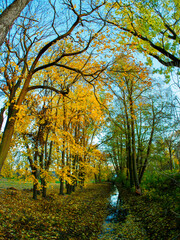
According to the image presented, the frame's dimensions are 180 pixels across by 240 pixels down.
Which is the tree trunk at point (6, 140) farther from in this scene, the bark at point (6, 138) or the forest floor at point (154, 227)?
the forest floor at point (154, 227)

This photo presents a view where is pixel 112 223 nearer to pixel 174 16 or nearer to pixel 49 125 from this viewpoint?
pixel 49 125

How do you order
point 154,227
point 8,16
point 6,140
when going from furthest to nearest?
1. point 154,227
2. point 6,140
3. point 8,16

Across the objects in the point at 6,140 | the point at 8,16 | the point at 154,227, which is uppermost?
the point at 8,16

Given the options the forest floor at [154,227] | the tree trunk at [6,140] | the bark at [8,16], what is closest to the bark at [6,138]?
the tree trunk at [6,140]

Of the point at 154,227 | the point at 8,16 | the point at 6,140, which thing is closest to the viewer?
the point at 8,16

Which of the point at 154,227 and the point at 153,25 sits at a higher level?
the point at 153,25

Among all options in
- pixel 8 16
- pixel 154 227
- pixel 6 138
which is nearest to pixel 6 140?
pixel 6 138

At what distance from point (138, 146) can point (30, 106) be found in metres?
10.2

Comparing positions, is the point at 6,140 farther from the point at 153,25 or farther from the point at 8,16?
the point at 153,25

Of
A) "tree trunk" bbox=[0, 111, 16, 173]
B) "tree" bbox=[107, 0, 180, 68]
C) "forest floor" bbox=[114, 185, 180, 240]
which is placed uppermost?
"tree" bbox=[107, 0, 180, 68]

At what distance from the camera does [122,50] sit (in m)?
6.59

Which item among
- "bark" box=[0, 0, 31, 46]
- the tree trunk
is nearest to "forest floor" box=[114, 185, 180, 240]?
the tree trunk

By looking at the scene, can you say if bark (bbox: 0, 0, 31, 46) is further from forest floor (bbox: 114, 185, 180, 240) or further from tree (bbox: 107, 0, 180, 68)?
forest floor (bbox: 114, 185, 180, 240)

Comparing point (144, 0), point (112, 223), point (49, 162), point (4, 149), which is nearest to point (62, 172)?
point (49, 162)
